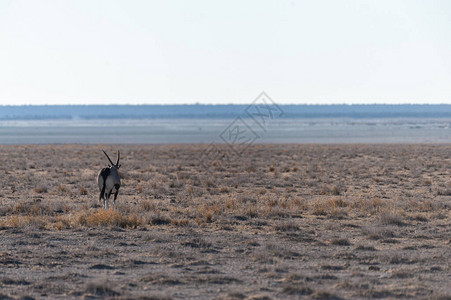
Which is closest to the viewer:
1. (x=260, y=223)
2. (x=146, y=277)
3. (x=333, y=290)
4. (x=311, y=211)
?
(x=333, y=290)

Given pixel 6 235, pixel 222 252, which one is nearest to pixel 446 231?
pixel 222 252

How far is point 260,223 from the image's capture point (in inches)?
704

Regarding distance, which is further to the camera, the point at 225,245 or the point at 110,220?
the point at 110,220

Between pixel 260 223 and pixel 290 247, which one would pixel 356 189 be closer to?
pixel 260 223

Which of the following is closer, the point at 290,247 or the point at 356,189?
the point at 290,247

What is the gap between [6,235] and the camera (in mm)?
15844

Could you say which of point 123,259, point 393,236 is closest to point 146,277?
point 123,259

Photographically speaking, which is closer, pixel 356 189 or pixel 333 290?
pixel 333 290

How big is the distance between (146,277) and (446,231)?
8.22 meters

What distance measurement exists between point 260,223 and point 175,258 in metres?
4.96

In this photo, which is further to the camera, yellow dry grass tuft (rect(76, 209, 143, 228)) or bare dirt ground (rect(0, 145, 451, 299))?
yellow dry grass tuft (rect(76, 209, 143, 228))

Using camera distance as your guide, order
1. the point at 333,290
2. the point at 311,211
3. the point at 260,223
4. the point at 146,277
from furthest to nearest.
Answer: the point at 311,211 < the point at 260,223 < the point at 146,277 < the point at 333,290

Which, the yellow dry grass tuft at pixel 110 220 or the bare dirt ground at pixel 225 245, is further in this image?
the yellow dry grass tuft at pixel 110 220

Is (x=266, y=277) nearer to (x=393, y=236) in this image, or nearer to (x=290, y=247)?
(x=290, y=247)
